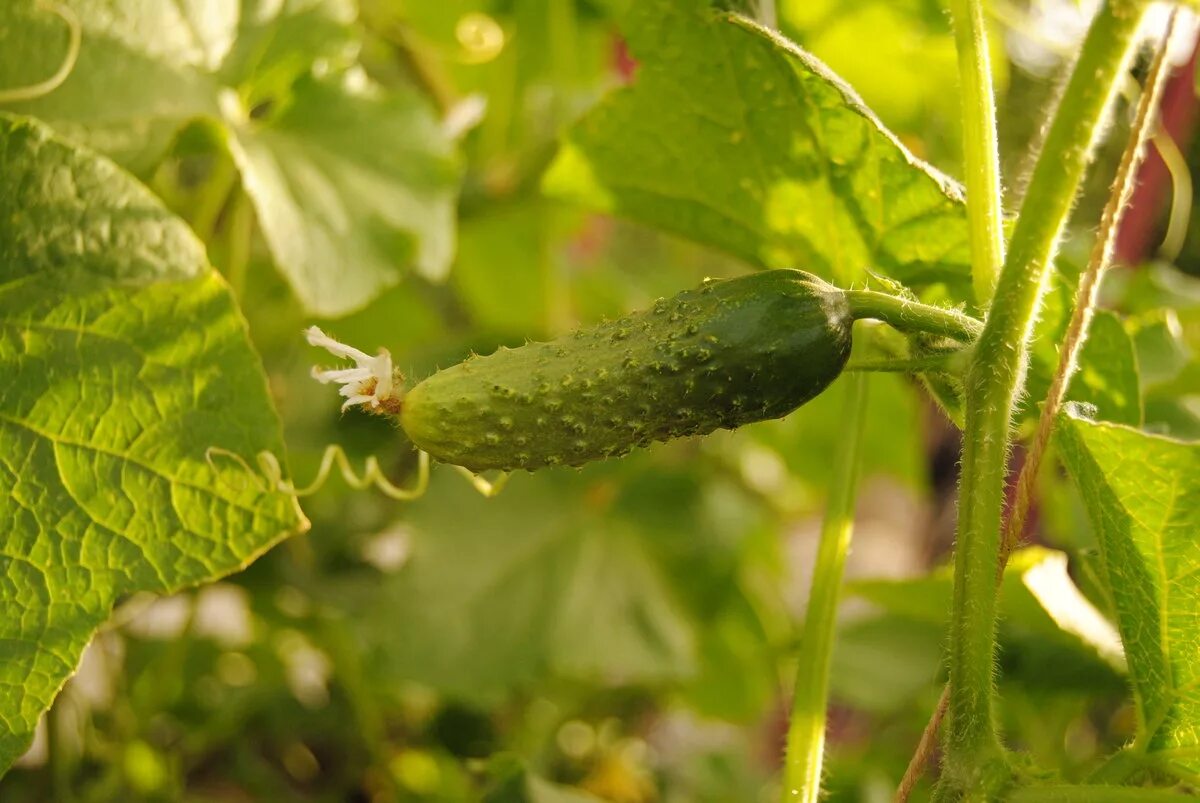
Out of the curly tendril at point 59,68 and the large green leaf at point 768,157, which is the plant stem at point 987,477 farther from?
the curly tendril at point 59,68

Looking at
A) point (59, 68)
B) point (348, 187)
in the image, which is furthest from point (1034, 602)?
point (59, 68)

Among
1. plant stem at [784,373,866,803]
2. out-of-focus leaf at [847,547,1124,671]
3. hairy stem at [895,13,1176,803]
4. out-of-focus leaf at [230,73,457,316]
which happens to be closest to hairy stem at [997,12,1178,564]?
hairy stem at [895,13,1176,803]

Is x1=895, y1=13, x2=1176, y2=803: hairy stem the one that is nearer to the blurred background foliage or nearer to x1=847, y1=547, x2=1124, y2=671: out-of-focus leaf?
x1=847, y1=547, x2=1124, y2=671: out-of-focus leaf

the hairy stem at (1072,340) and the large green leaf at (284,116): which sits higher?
the hairy stem at (1072,340)

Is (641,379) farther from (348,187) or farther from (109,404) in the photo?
(348,187)

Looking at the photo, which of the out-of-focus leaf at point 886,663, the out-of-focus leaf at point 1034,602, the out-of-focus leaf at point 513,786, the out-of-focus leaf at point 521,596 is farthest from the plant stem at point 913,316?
the out-of-focus leaf at point 886,663

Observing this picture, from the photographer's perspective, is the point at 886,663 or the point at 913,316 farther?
the point at 886,663

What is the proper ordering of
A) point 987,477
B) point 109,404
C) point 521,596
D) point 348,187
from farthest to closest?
point 521,596
point 348,187
point 109,404
point 987,477
